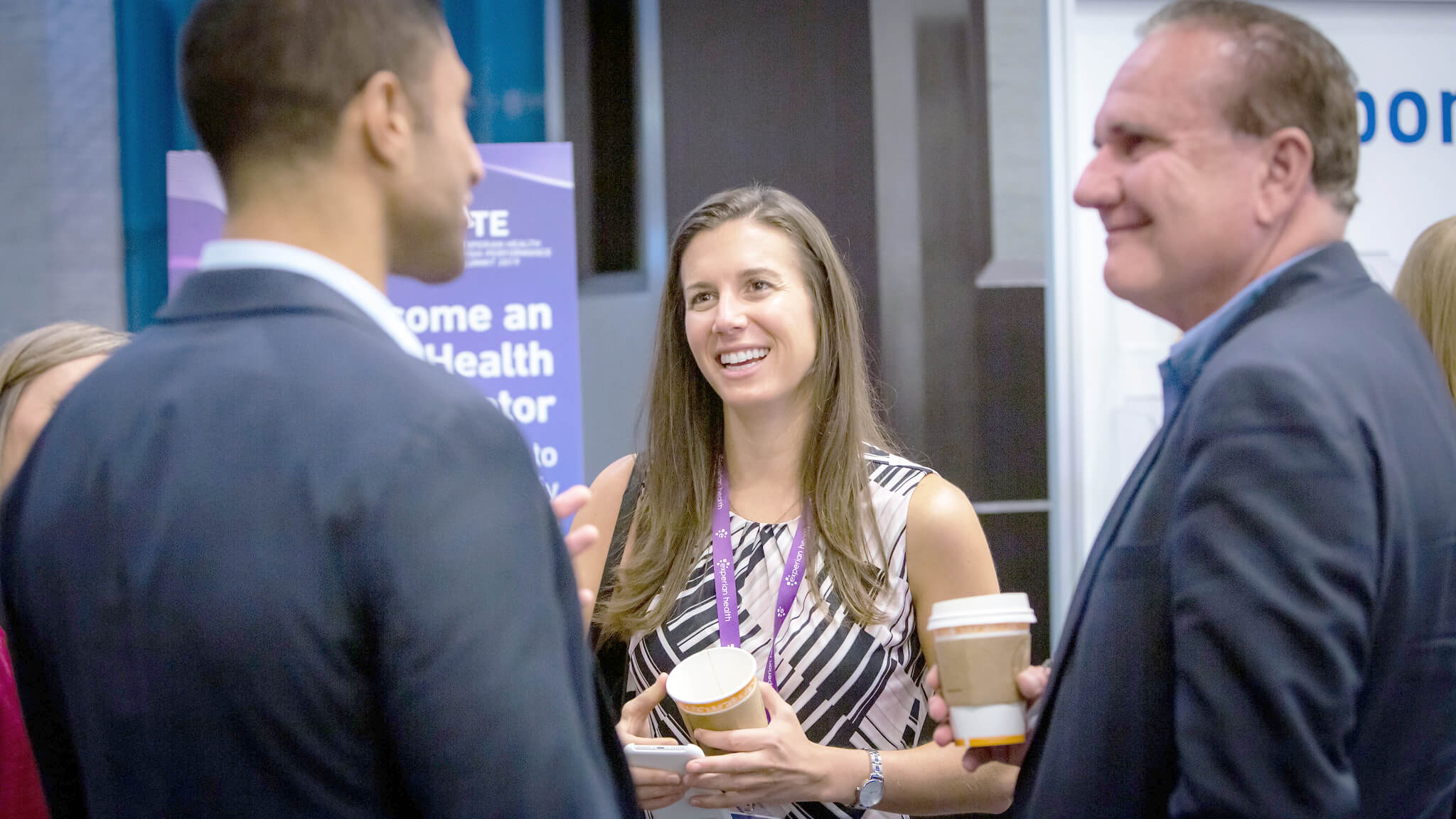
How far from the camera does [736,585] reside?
1856 mm

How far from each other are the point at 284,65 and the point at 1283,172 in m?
0.88

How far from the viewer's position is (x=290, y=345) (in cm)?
78

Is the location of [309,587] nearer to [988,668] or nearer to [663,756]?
[988,668]

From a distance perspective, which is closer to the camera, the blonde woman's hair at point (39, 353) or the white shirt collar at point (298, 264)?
the white shirt collar at point (298, 264)

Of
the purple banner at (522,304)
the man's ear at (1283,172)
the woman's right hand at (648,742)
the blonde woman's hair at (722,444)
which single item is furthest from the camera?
the purple banner at (522,304)

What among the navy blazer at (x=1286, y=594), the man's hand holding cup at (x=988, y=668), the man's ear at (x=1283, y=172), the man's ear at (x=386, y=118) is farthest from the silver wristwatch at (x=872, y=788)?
the man's ear at (x=386, y=118)

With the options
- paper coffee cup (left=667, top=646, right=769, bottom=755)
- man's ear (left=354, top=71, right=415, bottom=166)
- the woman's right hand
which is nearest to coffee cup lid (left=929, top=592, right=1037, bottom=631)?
paper coffee cup (left=667, top=646, right=769, bottom=755)

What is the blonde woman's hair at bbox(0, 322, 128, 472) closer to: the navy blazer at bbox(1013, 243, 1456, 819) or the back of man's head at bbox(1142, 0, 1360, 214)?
the navy blazer at bbox(1013, 243, 1456, 819)

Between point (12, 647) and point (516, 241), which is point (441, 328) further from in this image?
point (12, 647)

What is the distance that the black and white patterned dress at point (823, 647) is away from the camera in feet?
5.71

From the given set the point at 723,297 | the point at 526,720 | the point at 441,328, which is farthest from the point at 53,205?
the point at 526,720

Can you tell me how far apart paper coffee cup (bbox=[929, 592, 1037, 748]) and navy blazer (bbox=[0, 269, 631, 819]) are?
0.48 metres

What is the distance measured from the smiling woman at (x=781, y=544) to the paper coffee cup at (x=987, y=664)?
466 mm

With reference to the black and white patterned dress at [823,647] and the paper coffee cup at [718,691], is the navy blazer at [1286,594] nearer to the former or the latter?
the paper coffee cup at [718,691]
